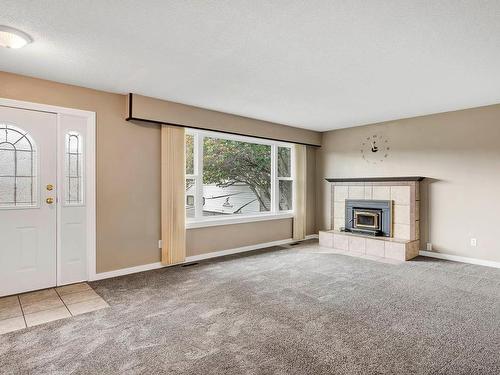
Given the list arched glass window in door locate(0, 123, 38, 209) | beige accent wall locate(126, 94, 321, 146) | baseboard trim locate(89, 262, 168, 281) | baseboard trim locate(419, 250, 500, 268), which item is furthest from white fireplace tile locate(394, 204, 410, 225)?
arched glass window in door locate(0, 123, 38, 209)

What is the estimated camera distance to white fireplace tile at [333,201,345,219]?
6328mm

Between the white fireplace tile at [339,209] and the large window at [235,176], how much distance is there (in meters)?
0.93

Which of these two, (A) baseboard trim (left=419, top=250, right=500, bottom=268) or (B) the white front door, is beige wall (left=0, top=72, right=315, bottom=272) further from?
(A) baseboard trim (left=419, top=250, right=500, bottom=268)

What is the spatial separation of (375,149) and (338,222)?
5.32 ft

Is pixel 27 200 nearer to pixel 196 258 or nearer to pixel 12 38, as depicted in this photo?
pixel 12 38

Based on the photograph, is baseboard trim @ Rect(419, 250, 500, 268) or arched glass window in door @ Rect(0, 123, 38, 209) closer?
arched glass window in door @ Rect(0, 123, 38, 209)

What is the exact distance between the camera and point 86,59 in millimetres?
3033

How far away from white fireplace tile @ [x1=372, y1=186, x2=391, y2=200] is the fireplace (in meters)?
0.08

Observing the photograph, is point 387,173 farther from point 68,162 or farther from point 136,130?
point 68,162

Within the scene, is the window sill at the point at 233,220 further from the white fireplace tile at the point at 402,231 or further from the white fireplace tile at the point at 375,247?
the white fireplace tile at the point at 402,231

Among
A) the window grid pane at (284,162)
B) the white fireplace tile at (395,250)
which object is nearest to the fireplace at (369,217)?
the white fireplace tile at (395,250)

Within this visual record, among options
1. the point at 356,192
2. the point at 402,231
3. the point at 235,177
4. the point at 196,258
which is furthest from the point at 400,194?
the point at 196,258

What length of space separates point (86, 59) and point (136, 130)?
1386 millimetres

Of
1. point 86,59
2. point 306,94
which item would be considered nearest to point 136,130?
point 86,59
